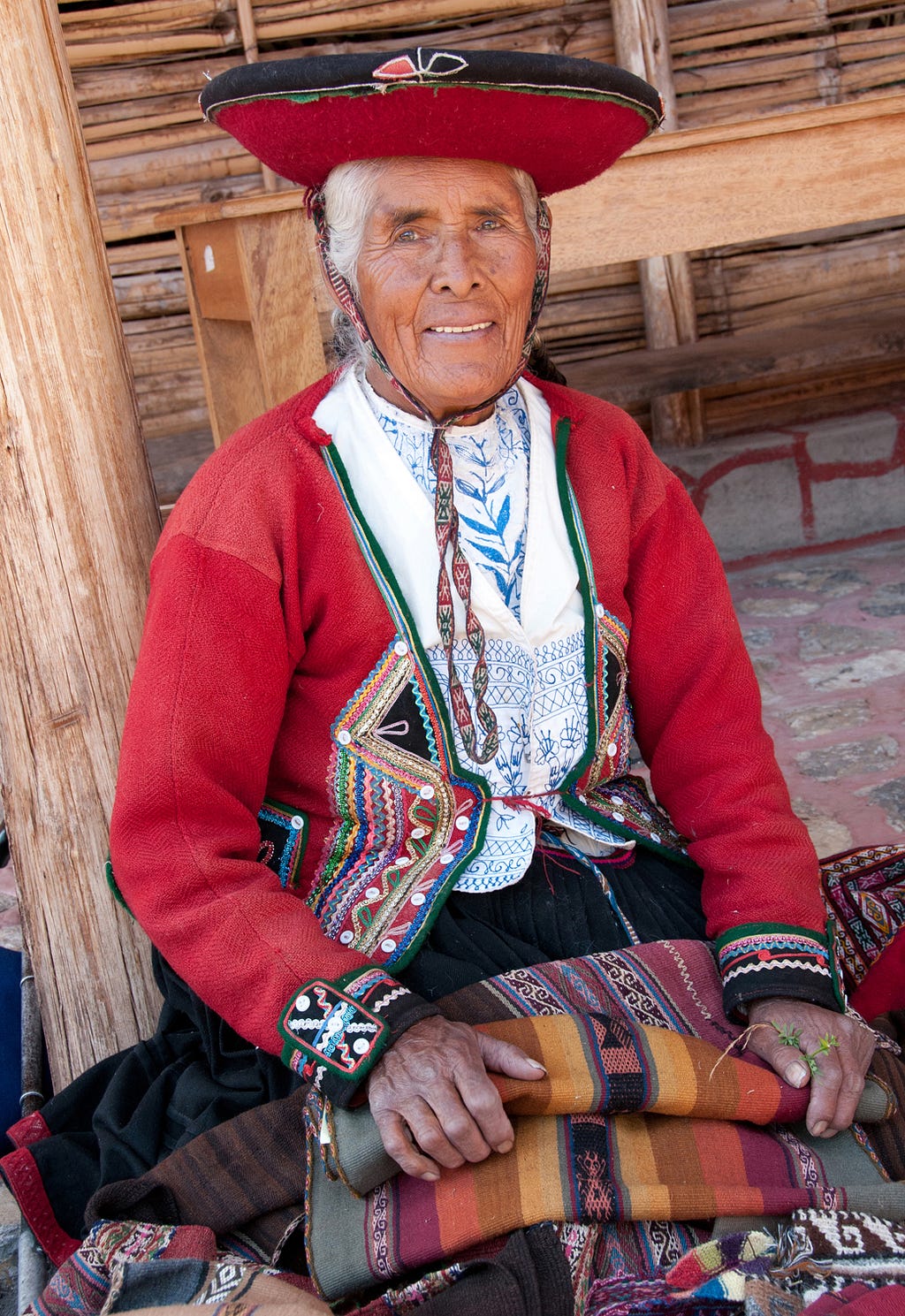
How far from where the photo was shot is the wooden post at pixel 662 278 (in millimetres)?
5148

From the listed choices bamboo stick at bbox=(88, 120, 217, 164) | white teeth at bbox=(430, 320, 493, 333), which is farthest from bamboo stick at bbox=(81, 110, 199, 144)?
white teeth at bbox=(430, 320, 493, 333)

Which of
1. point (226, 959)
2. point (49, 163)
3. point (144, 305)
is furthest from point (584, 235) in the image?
point (144, 305)

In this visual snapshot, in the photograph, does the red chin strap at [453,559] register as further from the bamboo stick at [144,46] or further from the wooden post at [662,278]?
the bamboo stick at [144,46]

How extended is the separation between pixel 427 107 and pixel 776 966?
126 centimetres

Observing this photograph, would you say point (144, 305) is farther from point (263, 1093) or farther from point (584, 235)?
point (263, 1093)

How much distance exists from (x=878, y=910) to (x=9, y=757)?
4.72ft

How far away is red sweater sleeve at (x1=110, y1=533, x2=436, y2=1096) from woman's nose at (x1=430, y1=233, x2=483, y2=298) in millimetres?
477

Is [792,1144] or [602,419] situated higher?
[602,419]

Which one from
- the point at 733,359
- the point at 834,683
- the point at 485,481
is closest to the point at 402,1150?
the point at 485,481

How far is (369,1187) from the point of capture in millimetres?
1538

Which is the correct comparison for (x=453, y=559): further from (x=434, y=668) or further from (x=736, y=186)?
(x=736, y=186)

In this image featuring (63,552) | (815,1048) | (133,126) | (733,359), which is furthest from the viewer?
(133,126)

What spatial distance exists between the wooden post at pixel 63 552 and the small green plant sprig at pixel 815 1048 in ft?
3.48

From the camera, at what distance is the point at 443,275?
1837 mm
